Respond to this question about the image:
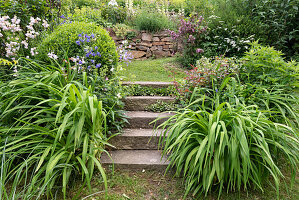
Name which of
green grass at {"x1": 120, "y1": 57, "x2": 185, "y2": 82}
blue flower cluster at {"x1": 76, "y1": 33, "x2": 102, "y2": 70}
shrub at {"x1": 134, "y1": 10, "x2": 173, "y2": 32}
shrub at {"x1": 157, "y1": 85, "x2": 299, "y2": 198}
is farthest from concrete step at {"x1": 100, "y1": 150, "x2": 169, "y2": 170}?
shrub at {"x1": 134, "y1": 10, "x2": 173, "y2": 32}

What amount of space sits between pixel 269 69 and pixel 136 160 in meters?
2.21

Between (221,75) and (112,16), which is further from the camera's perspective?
(112,16)

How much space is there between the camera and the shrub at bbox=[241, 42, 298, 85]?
290 centimetres

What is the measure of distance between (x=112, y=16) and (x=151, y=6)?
1.65 m

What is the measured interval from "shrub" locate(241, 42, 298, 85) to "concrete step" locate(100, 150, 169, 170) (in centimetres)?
163

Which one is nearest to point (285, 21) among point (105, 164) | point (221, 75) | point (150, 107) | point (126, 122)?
point (221, 75)

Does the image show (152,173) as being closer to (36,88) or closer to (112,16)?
(36,88)

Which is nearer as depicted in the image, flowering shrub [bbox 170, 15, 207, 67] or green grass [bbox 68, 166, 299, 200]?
green grass [bbox 68, 166, 299, 200]

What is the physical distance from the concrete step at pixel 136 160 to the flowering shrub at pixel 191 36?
3152 millimetres

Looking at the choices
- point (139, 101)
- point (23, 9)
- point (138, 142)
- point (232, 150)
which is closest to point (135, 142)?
point (138, 142)

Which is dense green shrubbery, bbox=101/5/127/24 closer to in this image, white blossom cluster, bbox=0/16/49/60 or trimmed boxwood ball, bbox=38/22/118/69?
trimmed boxwood ball, bbox=38/22/118/69

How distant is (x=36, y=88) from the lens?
2.42 meters

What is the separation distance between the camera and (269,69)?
3035 millimetres

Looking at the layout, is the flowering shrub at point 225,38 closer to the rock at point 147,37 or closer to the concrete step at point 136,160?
the rock at point 147,37
